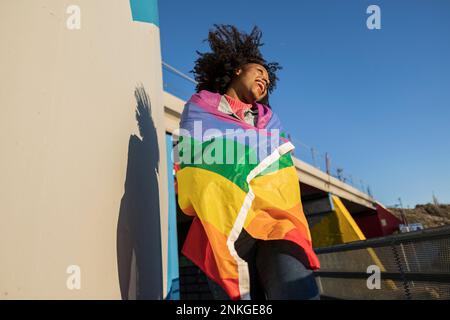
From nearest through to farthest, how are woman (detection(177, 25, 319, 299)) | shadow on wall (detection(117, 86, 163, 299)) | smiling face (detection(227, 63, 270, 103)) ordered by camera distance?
1. woman (detection(177, 25, 319, 299))
2. shadow on wall (detection(117, 86, 163, 299))
3. smiling face (detection(227, 63, 270, 103))

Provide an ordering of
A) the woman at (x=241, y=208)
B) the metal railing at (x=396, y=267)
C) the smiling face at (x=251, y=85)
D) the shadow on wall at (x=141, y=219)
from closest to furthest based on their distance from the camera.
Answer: the woman at (x=241, y=208)
the shadow on wall at (x=141, y=219)
the smiling face at (x=251, y=85)
the metal railing at (x=396, y=267)

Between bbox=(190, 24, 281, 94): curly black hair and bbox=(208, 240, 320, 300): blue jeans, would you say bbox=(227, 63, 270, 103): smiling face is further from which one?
bbox=(208, 240, 320, 300): blue jeans

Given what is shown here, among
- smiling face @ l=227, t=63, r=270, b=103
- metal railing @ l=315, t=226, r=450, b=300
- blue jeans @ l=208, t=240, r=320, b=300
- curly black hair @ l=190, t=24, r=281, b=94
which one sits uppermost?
→ curly black hair @ l=190, t=24, r=281, b=94

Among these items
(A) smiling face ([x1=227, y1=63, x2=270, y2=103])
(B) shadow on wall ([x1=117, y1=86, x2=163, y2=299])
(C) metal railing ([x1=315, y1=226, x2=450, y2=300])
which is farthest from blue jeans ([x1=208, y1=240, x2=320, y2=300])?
(C) metal railing ([x1=315, y1=226, x2=450, y2=300])

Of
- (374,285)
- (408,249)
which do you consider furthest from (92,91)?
(374,285)

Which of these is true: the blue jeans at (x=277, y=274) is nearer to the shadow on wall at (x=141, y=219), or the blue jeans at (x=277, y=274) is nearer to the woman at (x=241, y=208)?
the woman at (x=241, y=208)

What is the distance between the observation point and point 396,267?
2.83m

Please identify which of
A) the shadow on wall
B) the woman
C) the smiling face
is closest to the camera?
the woman

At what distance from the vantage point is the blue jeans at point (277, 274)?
1.25m

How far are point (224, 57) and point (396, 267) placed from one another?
7.37 ft

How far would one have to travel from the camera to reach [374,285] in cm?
315

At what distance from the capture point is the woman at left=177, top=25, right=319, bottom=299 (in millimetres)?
1254

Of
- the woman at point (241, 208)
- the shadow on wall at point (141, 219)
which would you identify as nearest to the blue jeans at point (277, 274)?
the woman at point (241, 208)

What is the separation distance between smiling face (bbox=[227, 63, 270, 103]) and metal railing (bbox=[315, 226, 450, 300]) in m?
1.47
